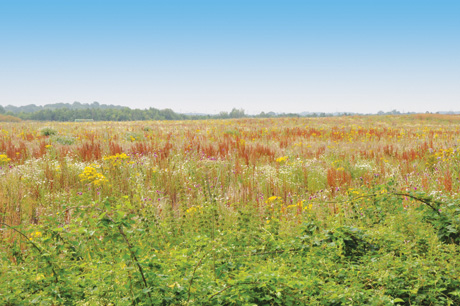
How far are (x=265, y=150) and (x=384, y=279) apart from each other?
770 cm

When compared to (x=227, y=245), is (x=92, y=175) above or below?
above

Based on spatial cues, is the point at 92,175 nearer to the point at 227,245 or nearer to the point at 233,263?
the point at 227,245

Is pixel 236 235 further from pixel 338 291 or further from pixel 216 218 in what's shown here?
pixel 338 291

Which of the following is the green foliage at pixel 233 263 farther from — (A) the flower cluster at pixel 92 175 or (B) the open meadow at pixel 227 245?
(A) the flower cluster at pixel 92 175

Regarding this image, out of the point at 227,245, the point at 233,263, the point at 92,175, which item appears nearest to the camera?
the point at 233,263

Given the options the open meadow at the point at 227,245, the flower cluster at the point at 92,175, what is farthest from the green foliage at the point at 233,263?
the flower cluster at the point at 92,175

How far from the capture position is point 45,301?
7.05ft

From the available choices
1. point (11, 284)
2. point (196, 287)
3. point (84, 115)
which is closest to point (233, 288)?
point (196, 287)

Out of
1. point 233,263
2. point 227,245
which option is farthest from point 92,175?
point 233,263

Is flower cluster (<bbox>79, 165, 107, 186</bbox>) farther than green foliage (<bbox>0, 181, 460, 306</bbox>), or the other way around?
flower cluster (<bbox>79, 165, 107, 186</bbox>)

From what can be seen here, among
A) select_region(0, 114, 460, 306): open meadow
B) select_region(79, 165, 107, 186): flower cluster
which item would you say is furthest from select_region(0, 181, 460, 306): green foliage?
select_region(79, 165, 107, 186): flower cluster

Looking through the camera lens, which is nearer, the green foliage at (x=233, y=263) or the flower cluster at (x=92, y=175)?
the green foliage at (x=233, y=263)

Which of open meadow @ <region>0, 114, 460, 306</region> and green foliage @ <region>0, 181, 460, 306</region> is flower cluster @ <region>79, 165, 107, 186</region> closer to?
open meadow @ <region>0, 114, 460, 306</region>

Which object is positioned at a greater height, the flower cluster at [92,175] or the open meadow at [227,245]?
the flower cluster at [92,175]
